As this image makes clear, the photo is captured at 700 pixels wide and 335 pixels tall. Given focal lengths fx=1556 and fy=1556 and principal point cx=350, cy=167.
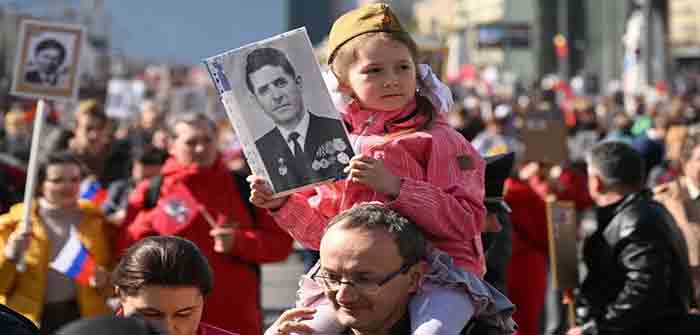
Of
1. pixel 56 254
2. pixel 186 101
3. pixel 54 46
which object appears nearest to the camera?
pixel 56 254

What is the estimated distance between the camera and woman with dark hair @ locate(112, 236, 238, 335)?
4141mm

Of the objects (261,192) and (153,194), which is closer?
(261,192)

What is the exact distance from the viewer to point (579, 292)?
22.5ft

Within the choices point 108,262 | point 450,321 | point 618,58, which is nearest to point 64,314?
point 108,262

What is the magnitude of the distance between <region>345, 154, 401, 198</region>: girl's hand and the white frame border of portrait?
4888mm

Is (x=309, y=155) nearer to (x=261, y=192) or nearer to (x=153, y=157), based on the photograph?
(x=261, y=192)

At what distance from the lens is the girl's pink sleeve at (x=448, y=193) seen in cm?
415

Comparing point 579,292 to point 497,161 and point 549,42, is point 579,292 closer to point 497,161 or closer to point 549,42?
point 497,161

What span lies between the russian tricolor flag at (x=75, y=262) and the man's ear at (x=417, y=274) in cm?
407

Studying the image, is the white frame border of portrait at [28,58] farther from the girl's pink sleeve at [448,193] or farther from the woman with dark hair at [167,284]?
the girl's pink sleeve at [448,193]

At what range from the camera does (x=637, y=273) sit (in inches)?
A: 252

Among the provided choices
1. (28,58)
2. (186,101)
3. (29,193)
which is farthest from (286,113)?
(186,101)

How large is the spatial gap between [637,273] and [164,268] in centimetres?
278

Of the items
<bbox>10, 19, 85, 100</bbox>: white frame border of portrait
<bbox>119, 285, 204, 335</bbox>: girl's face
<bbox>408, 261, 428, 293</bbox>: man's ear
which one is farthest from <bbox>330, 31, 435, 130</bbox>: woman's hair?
<bbox>10, 19, 85, 100</bbox>: white frame border of portrait
